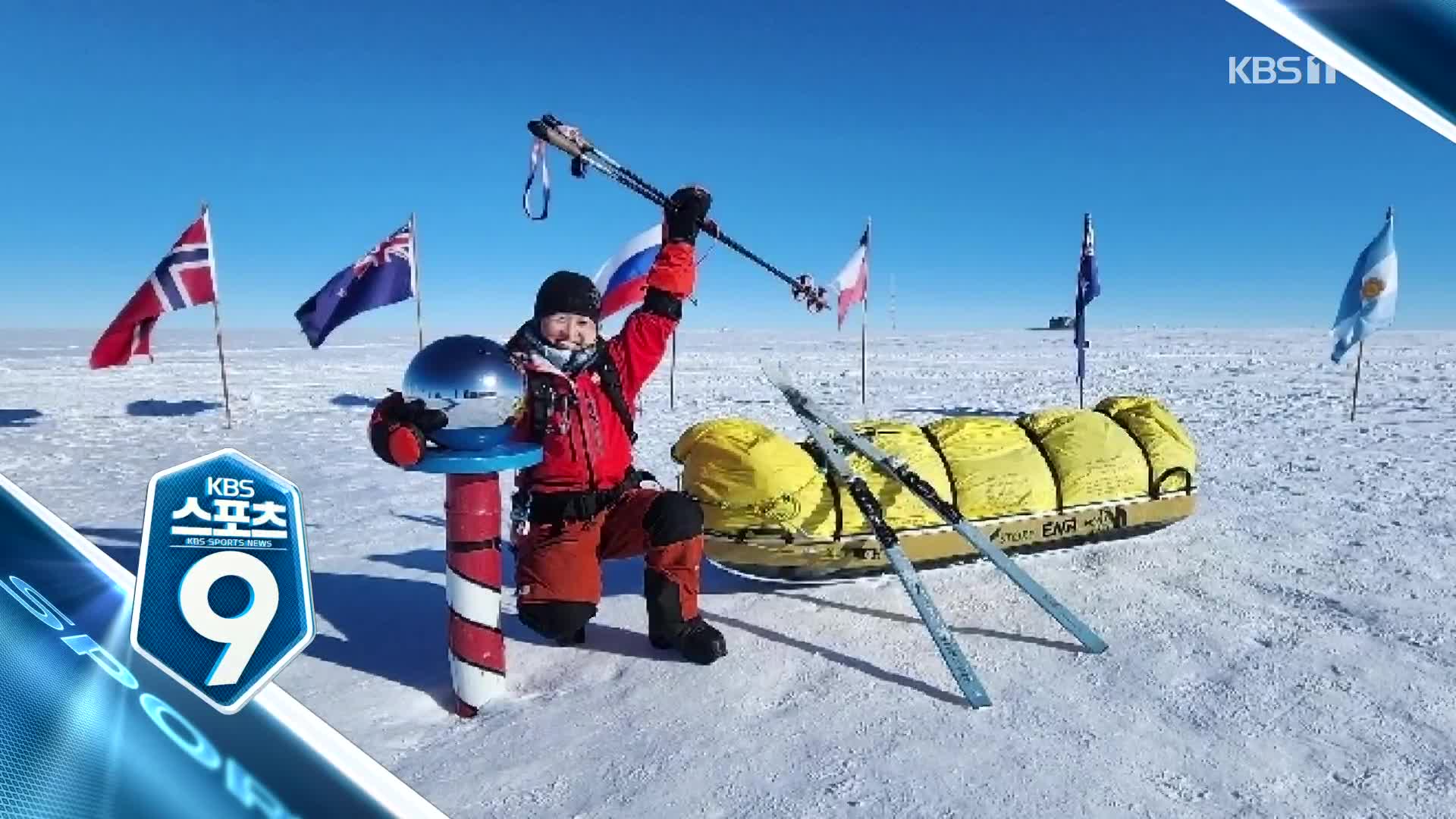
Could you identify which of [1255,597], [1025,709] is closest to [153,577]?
[1025,709]

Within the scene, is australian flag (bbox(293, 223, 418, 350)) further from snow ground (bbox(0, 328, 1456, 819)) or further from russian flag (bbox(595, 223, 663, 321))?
snow ground (bbox(0, 328, 1456, 819))

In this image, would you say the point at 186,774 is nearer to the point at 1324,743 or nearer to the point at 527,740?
the point at 527,740

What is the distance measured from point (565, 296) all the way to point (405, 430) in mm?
1011

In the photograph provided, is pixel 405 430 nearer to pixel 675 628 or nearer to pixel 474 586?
pixel 474 586

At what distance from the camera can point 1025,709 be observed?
120 inches

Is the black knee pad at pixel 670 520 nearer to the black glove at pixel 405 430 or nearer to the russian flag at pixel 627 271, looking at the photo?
the black glove at pixel 405 430

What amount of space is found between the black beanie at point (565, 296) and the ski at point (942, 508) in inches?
46.7

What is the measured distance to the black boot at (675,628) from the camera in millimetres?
3479

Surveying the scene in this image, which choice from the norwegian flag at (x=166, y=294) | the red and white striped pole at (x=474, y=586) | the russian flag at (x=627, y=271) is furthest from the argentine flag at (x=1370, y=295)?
the norwegian flag at (x=166, y=294)

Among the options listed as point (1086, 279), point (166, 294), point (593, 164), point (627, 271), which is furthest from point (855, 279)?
point (593, 164)

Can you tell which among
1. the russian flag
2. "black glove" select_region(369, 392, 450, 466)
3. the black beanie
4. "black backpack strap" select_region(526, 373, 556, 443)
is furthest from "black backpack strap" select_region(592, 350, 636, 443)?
the russian flag

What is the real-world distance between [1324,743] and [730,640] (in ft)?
7.19

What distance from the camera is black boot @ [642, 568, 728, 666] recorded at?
137 inches

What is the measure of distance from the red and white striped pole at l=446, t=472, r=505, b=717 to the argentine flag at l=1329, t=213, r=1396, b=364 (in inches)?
475
